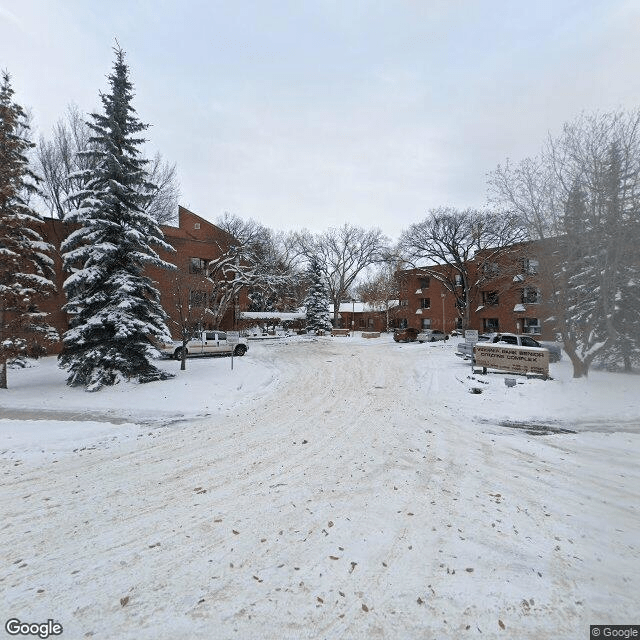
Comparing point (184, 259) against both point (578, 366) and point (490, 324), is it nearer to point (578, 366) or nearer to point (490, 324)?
point (578, 366)

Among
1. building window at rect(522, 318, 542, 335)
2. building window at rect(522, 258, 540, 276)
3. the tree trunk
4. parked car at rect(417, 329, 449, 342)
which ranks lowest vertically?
the tree trunk

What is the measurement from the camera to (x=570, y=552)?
12.9 ft

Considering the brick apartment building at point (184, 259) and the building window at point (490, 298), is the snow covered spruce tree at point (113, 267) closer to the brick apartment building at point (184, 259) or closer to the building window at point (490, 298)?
the brick apartment building at point (184, 259)

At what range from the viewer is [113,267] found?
14602 mm

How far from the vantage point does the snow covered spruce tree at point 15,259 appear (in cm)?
1345

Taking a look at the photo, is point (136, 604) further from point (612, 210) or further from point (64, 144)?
point (64, 144)

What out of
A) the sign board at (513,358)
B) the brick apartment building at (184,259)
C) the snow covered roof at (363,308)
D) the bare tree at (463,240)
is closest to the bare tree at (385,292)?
the snow covered roof at (363,308)

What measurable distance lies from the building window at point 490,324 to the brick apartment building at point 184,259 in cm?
2847

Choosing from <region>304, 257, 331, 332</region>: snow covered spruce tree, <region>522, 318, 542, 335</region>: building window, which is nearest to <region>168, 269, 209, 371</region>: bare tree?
<region>304, 257, 331, 332</region>: snow covered spruce tree

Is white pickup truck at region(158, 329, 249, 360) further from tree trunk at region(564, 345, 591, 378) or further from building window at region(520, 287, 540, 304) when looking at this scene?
tree trunk at region(564, 345, 591, 378)

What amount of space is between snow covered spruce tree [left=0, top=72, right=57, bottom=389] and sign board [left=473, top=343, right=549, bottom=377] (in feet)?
57.3

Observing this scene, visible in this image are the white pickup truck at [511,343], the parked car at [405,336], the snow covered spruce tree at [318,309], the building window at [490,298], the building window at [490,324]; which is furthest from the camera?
the snow covered spruce tree at [318,309]

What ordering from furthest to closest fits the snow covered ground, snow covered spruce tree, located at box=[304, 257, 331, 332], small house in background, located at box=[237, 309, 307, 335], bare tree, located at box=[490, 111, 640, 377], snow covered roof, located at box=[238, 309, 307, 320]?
snow covered roof, located at box=[238, 309, 307, 320] < snow covered spruce tree, located at box=[304, 257, 331, 332] < small house in background, located at box=[237, 309, 307, 335] < bare tree, located at box=[490, 111, 640, 377] < the snow covered ground

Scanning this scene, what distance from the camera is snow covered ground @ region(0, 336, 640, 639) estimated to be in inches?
120
